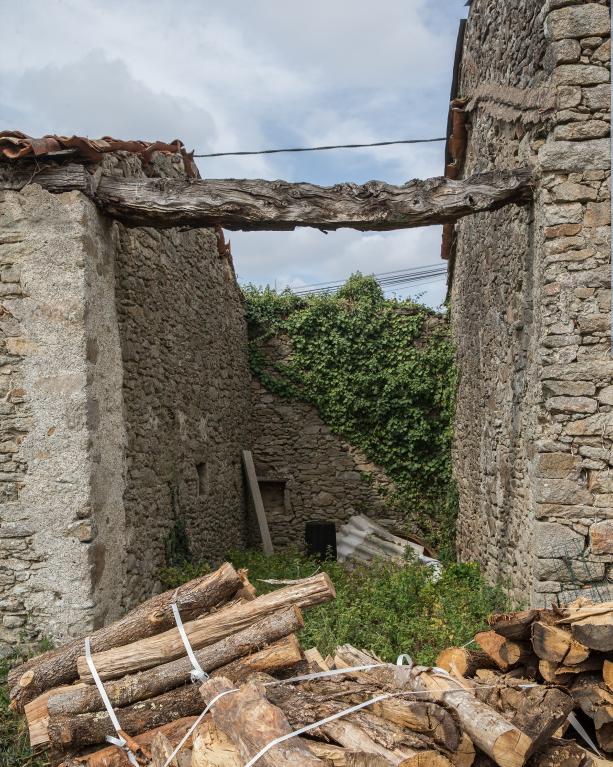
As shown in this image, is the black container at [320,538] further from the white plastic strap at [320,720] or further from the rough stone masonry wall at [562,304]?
the white plastic strap at [320,720]

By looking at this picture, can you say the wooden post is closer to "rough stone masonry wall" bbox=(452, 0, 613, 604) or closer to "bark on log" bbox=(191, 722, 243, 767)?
"rough stone masonry wall" bbox=(452, 0, 613, 604)

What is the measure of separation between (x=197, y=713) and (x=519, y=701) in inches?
64.9

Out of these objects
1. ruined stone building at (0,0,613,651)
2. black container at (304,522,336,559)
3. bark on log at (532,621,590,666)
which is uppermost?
ruined stone building at (0,0,613,651)

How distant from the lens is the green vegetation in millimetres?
5871

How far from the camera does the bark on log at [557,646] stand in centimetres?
344

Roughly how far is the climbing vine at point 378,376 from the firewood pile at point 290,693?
24.6ft

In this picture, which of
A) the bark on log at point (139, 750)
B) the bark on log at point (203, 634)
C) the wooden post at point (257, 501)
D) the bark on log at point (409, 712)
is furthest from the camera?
the wooden post at point (257, 501)

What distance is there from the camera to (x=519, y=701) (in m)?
3.20

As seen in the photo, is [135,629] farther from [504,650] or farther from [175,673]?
[504,650]

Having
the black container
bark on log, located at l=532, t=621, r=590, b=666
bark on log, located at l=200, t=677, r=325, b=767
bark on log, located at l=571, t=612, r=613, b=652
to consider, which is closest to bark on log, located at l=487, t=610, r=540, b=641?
bark on log, located at l=532, t=621, r=590, b=666

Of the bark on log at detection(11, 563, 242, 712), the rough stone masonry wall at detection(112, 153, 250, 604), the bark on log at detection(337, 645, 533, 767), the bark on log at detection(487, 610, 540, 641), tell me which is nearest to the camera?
the bark on log at detection(337, 645, 533, 767)

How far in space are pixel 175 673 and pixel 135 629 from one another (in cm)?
47

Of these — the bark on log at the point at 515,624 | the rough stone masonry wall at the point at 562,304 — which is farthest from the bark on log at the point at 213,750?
the rough stone masonry wall at the point at 562,304

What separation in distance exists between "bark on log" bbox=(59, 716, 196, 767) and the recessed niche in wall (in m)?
5.31
